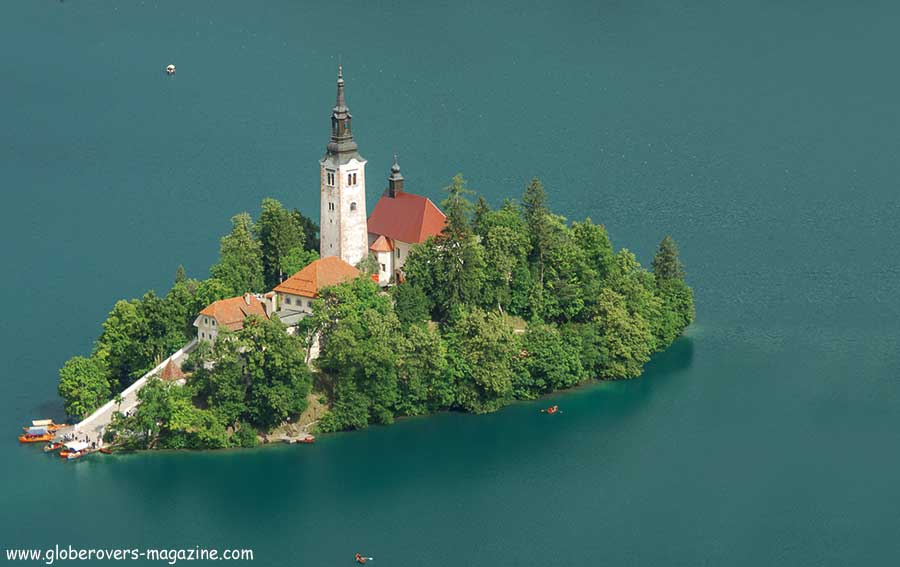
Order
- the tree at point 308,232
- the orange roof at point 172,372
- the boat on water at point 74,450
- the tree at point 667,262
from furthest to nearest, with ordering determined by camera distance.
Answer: the tree at point 667,262 < the tree at point 308,232 < the orange roof at point 172,372 < the boat on water at point 74,450

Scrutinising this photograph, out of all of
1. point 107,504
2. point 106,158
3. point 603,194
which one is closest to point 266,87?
point 106,158

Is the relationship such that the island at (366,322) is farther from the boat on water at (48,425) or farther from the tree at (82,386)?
the boat on water at (48,425)

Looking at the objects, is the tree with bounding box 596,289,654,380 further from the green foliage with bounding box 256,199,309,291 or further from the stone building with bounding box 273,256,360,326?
the green foliage with bounding box 256,199,309,291

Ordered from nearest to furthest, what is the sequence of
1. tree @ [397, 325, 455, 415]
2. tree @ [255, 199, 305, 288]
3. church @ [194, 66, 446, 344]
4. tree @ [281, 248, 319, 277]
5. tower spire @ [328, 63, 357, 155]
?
tree @ [397, 325, 455, 415]
church @ [194, 66, 446, 344]
tower spire @ [328, 63, 357, 155]
tree @ [281, 248, 319, 277]
tree @ [255, 199, 305, 288]

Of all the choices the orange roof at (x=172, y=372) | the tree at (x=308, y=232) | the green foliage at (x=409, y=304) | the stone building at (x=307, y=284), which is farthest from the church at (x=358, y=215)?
the orange roof at (x=172, y=372)

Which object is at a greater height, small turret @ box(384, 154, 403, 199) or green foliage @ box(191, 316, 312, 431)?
small turret @ box(384, 154, 403, 199)

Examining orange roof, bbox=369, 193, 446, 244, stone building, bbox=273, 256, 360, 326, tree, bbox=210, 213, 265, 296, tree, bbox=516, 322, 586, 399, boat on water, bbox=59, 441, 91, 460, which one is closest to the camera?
boat on water, bbox=59, 441, 91, 460

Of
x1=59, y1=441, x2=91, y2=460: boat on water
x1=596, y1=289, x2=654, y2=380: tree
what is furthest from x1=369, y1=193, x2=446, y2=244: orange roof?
x1=59, y1=441, x2=91, y2=460: boat on water
